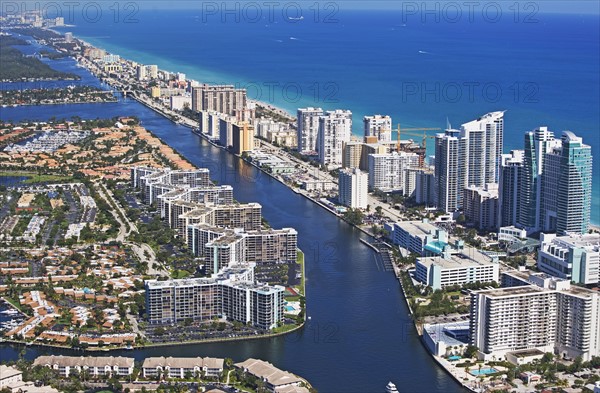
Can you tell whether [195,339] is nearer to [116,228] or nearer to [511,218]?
[116,228]

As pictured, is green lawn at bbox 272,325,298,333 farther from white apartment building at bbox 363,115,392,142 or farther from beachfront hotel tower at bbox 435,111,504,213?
white apartment building at bbox 363,115,392,142

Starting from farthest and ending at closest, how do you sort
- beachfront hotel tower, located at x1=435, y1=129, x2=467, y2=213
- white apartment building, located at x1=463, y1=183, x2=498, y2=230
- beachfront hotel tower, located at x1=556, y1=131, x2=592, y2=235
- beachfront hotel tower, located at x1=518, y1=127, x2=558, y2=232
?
1. beachfront hotel tower, located at x1=435, y1=129, x2=467, y2=213
2. white apartment building, located at x1=463, y1=183, x2=498, y2=230
3. beachfront hotel tower, located at x1=518, y1=127, x2=558, y2=232
4. beachfront hotel tower, located at x1=556, y1=131, x2=592, y2=235

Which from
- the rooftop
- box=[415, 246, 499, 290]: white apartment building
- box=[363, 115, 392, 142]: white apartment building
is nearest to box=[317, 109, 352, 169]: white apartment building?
box=[363, 115, 392, 142]: white apartment building

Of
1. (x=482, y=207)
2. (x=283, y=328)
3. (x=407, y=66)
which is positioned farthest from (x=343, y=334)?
(x=407, y=66)

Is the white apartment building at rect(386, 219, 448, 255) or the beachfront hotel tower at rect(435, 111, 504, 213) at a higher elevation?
the beachfront hotel tower at rect(435, 111, 504, 213)

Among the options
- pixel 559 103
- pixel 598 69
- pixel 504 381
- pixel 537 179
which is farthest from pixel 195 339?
pixel 598 69

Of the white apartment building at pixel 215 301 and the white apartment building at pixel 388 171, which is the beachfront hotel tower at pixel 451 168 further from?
the white apartment building at pixel 215 301

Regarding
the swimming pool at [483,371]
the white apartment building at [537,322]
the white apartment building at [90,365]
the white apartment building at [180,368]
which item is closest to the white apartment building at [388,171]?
the white apartment building at [537,322]
